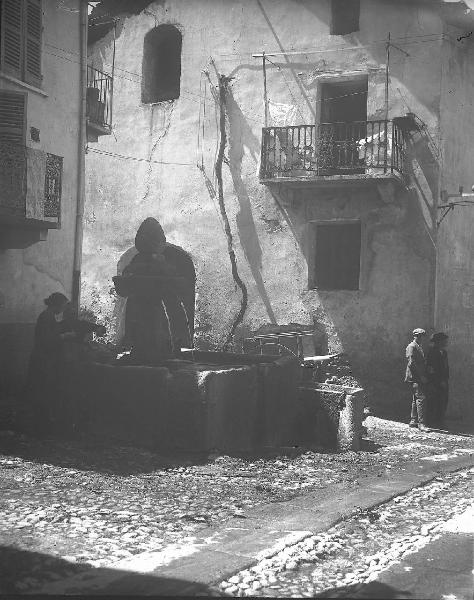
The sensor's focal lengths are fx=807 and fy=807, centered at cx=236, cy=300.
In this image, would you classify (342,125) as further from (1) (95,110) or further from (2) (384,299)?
(1) (95,110)

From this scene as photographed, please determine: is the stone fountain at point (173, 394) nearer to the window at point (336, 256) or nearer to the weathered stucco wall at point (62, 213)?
the weathered stucco wall at point (62, 213)

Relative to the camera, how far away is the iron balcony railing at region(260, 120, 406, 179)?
51.6 feet

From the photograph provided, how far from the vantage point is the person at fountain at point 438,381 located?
14.1 metres

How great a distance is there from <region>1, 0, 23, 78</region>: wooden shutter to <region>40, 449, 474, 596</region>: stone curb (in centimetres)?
955

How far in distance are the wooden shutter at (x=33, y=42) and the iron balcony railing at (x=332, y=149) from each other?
4.90 m

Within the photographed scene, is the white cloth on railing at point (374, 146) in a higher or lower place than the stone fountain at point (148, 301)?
higher

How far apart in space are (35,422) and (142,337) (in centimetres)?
178

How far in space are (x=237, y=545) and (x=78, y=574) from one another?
1321 mm

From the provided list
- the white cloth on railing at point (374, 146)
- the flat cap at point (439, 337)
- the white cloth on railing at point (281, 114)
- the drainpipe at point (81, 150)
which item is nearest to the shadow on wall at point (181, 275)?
the drainpipe at point (81, 150)

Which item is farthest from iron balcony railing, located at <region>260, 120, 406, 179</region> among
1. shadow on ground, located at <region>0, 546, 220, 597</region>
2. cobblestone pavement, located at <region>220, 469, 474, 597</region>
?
shadow on ground, located at <region>0, 546, 220, 597</region>

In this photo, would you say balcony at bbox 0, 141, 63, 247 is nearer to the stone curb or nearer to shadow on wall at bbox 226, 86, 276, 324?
shadow on wall at bbox 226, 86, 276, 324

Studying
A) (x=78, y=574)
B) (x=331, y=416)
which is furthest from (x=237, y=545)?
(x=331, y=416)

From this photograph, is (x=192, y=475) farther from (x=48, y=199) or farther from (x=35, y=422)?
(x=48, y=199)

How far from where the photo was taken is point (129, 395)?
32.6 feet
